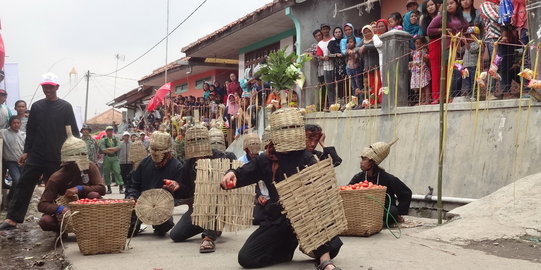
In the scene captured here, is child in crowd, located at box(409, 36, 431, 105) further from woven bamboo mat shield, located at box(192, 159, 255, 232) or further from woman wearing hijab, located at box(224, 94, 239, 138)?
woman wearing hijab, located at box(224, 94, 239, 138)

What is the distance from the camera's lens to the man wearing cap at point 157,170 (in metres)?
7.38

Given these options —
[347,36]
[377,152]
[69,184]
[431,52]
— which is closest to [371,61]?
[347,36]

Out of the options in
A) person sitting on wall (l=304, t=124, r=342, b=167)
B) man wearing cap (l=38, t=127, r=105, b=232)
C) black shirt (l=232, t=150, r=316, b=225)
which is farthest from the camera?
man wearing cap (l=38, t=127, r=105, b=232)

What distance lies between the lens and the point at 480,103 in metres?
8.26

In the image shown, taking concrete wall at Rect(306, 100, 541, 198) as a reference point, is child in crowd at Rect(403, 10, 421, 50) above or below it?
above

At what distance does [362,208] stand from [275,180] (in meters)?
1.86

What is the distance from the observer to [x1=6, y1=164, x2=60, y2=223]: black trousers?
308 inches

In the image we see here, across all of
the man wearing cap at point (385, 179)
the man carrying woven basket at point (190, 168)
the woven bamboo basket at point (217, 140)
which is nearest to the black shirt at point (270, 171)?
the man carrying woven basket at point (190, 168)

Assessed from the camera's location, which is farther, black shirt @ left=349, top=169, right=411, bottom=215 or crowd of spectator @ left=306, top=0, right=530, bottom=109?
crowd of spectator @ left=306, top=0, right=530, bottom=109

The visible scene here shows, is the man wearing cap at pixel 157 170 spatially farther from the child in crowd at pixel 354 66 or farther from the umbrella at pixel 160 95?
the umbrella at pixel 160 95

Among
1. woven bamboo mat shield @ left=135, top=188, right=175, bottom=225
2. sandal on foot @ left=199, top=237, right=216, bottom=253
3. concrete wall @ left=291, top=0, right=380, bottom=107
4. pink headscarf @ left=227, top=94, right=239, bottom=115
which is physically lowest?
sandal on foot @ left=199, top=237, right=216, bottom=253

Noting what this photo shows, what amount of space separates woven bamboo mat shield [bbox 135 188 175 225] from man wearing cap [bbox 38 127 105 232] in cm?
76

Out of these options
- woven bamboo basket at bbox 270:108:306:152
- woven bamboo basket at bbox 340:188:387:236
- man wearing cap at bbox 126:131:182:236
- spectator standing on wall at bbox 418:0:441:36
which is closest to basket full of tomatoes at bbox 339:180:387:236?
woven bamboo basket at bbox 340:188:387:236

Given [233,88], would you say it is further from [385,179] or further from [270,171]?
[270,171]
